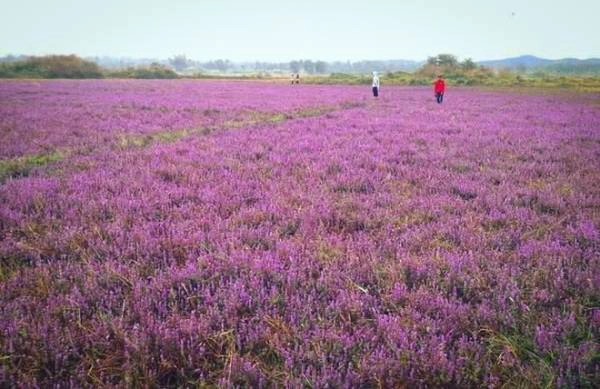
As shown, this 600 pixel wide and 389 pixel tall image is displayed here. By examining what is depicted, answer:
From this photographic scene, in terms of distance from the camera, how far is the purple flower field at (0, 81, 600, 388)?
8.55 ft

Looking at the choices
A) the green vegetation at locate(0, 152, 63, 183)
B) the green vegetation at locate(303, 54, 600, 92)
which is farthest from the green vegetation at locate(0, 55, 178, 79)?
the green vegetation at locate(0, 152, 63, 183)

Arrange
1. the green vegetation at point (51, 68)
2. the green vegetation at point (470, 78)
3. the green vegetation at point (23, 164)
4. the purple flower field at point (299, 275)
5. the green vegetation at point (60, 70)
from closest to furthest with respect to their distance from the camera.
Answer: the purple flower field at point (299, 275) → the green vegetation at point (23, 164) → the green vegetation at point (470, 78) → the green vegetation at point (51, 68) → the green vegetation at point (60, 70)

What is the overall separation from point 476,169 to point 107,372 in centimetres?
749

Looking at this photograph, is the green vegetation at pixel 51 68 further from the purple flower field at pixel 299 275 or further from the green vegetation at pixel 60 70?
the purple flower field at pixel 299 275

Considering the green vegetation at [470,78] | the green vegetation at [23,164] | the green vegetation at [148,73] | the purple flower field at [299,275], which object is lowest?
the purple flower field at [299,275]

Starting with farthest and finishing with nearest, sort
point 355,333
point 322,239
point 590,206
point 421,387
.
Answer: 1. point 590,206
2. point 322,239
3. point 355,333
4. point 421,387

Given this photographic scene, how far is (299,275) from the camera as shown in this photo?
3.65 meters

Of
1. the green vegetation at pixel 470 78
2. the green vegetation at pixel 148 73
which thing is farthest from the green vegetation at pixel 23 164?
the green vegetation at pixel 148 73

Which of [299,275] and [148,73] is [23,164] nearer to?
[299,275]

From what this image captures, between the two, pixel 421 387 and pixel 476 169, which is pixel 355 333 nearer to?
pixel 421 387

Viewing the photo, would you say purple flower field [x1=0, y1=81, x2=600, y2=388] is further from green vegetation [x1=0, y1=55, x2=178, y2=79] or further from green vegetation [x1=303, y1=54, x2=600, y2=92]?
green vegetation [x1=0, y1=55, x2=178, y2=79]

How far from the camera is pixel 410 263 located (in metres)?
3.89

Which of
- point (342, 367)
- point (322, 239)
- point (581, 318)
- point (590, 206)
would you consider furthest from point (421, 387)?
point (590, 206)

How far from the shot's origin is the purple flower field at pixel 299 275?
261 centimetres
